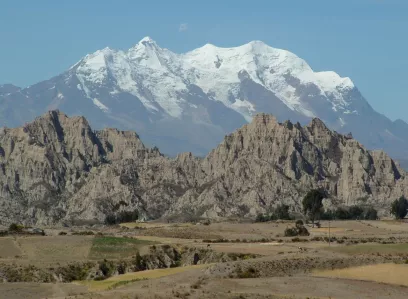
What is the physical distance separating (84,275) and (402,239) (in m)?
59.8

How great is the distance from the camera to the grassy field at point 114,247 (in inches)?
4596

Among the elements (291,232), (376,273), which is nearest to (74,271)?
(376,273)

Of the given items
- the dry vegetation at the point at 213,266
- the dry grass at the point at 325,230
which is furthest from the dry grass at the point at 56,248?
the dry grass at the point at 325,230

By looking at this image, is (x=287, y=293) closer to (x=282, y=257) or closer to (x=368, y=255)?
(x=282, y=257)

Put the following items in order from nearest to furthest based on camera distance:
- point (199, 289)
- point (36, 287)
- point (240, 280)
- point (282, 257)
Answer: point (199, 289)
point (240, 280)
point (36, 287)
point (282, 257)

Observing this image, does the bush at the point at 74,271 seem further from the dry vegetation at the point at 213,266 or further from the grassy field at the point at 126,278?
the grassy field at the point at 126,278

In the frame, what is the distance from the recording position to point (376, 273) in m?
88.6

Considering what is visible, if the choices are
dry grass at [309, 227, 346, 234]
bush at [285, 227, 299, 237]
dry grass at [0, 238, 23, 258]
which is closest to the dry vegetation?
dry grass at [0, 238, 23, 258]

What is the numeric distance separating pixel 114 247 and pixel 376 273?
4341 cm

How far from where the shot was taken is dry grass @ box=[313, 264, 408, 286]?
85438 millimetres

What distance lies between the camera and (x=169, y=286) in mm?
76188

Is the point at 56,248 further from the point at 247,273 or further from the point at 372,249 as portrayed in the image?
the point at 247,273

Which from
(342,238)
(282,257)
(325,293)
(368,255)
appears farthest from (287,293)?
(342,238)

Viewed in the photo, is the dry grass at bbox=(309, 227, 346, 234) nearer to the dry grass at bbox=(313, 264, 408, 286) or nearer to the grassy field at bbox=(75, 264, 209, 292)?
the grassy field at bbox=(75, 264, 209, 292)
